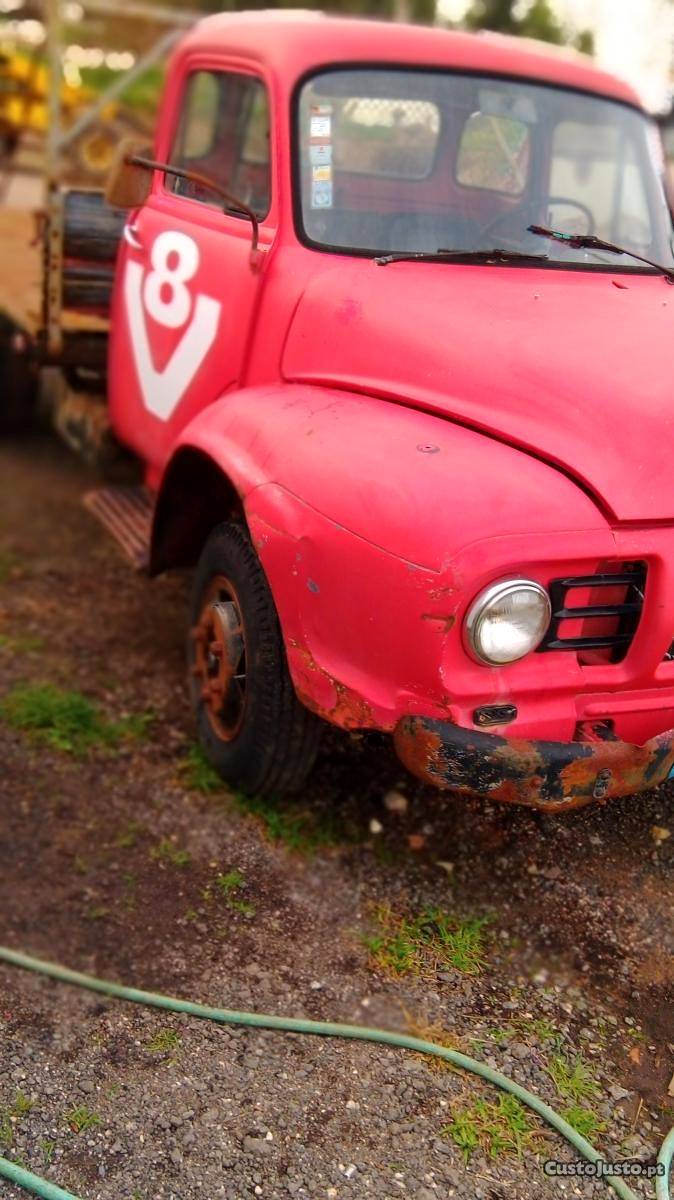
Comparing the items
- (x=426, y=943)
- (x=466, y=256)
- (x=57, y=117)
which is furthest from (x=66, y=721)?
(x=57, y=117)

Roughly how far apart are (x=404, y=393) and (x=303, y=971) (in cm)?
146

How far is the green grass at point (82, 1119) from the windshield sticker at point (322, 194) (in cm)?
246

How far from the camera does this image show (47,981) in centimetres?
275

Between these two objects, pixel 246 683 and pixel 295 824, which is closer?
pixel 246 683

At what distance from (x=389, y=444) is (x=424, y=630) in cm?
49

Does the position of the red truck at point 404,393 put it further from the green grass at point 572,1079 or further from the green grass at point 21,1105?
the green grass at point 21,1105

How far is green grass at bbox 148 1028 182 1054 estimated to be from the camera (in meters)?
2.53

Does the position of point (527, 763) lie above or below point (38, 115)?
below

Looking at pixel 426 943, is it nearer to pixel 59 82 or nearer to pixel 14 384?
pixel 14 384

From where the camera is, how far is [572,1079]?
2.46 metres

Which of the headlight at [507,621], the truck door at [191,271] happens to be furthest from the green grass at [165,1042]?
the truck door at [191,271]

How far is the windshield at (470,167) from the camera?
3271 mm

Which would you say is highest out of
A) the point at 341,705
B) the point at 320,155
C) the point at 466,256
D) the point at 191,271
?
the point at 320,155

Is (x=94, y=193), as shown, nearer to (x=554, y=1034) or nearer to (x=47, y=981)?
(x=47, y=981)
